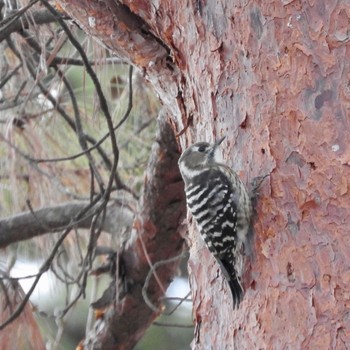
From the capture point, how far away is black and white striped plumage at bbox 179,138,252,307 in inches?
77.9

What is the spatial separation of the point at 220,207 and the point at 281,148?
27 centimetres

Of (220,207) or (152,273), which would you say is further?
(152,273)

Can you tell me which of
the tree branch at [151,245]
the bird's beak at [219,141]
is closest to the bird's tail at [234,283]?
the bird's beak at [219,141]

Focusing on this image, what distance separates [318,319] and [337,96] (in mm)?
442

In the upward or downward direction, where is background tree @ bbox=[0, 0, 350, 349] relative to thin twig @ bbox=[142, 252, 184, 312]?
upward

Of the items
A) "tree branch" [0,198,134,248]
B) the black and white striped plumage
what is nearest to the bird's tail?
the black and white striped plumage

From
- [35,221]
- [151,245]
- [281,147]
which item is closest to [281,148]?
[281,147]

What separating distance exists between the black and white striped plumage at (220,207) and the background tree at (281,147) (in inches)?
1.4

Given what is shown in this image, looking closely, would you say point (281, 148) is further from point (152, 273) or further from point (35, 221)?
point (35, 221)

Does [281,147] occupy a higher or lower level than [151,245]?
higher

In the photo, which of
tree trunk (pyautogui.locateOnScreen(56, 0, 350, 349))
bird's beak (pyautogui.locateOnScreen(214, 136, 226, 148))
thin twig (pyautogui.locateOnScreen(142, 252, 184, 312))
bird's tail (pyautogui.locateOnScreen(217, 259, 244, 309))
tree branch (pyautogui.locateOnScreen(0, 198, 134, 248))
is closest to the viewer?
tree trunk (pyautogui.locateOnScreen(56, 0, 350, 349))

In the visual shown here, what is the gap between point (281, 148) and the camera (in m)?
1.91

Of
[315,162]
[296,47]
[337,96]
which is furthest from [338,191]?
[296,47]

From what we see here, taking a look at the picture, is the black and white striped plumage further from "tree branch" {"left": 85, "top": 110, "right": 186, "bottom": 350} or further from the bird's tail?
"tree branch" {"left": 85, "top": 110, "right": 186, "bottom": 350}
